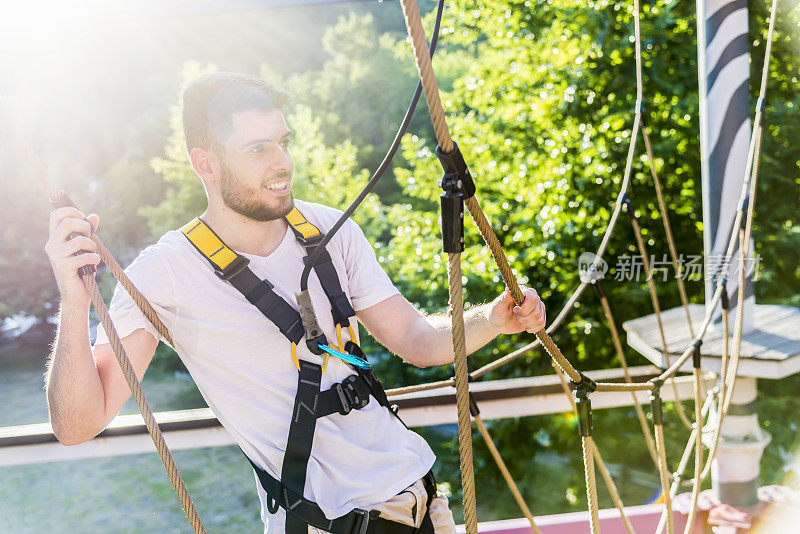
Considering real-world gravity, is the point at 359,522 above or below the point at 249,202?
below

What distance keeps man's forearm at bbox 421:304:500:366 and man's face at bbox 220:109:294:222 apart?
34 centimetres

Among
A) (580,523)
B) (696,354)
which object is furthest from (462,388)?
(580,523)

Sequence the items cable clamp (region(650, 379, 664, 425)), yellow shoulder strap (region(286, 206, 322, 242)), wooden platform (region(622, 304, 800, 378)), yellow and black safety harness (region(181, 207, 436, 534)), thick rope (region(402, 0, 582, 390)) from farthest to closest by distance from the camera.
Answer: wooden platform (region(622, 304, 800, 378)) → cable clamp (region(650, 379, 664, 425)) → yellow shoulder strap (region(286, 206, 322, 242)) → yellow and black safety harness (region(181, 207, 436, 534)) → thick rope (region(402, 0, 582, 390))

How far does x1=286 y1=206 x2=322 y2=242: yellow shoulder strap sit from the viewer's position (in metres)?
1.23

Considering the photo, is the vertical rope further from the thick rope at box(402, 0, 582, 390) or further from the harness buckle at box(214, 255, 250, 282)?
the harness buckle at box(214, 255, 250, 282)

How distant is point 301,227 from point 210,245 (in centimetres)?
16

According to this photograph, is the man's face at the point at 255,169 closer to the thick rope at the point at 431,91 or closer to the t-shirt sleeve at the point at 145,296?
the t-shirt sleeve at the point at 145,296

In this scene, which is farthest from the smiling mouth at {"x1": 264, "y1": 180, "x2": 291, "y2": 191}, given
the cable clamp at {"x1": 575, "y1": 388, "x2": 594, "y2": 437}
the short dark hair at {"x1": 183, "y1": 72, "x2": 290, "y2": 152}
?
the cable clamp at {"x1": 575, "y1": 388, "x2": 594, "y2": 437}

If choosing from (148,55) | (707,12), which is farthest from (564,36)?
(148,55)

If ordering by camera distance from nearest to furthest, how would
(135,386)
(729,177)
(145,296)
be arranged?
(135,386) → (145,296) → (729,177)

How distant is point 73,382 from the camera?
1023 millimetres

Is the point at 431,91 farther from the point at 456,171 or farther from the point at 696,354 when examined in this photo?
the point at 696,354

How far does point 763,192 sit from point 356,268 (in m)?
4.23

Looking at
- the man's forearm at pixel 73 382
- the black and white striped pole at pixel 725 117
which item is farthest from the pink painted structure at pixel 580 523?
the man's forearm at pixel 73 382
